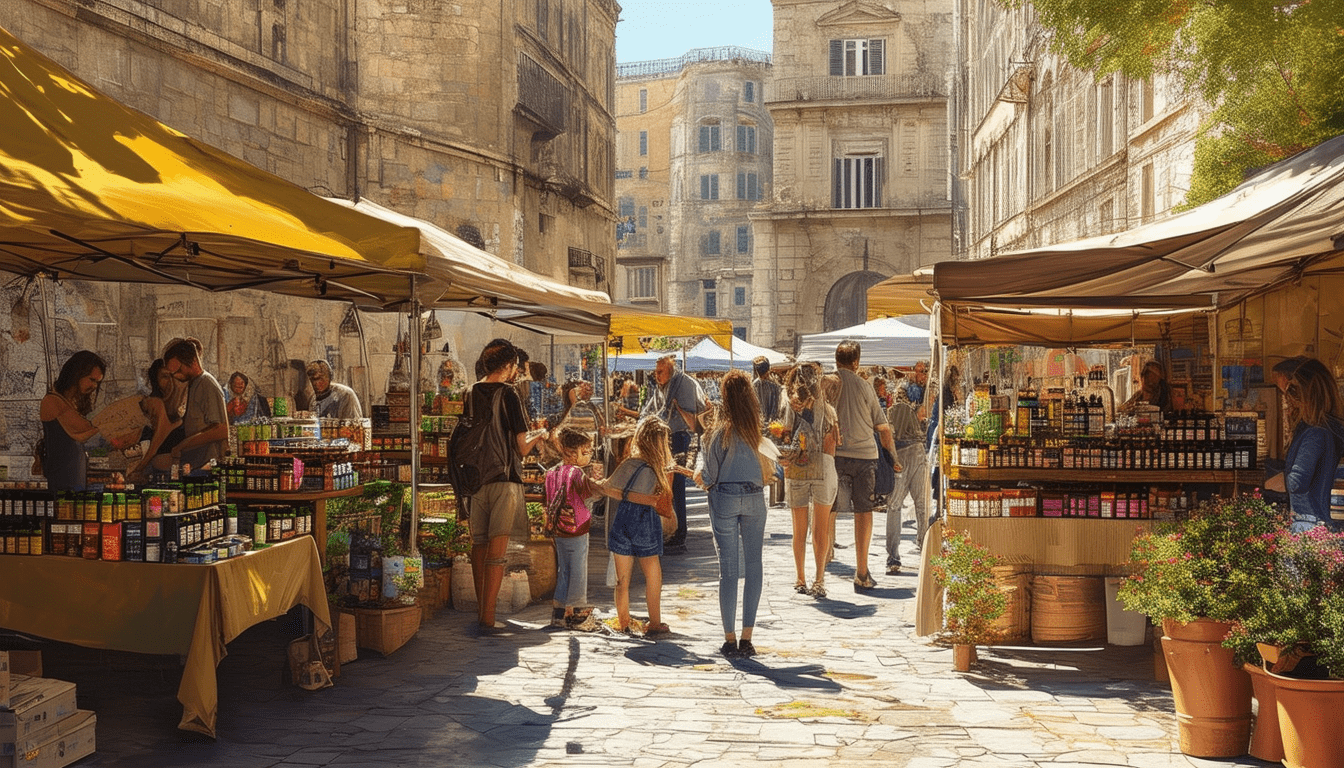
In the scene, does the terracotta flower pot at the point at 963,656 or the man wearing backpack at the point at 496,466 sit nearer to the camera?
the terracotta flower pot at the point at 963,656

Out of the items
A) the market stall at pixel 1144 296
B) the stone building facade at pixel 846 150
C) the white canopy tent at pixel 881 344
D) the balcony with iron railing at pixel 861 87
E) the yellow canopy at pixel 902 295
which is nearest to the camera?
the market stall at pixel 1144 296

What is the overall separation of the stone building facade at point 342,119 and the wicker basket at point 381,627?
22.6ft

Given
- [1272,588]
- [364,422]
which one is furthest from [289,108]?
[1272,588]

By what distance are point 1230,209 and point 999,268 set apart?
1349 millimetres

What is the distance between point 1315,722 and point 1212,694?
624mm

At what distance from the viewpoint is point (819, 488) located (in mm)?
10180

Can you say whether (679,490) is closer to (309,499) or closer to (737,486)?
(737,486)

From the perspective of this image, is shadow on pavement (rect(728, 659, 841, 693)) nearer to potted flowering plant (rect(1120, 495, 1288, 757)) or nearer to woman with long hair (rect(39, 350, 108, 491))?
potted flowering plant (rect(1120, 495, 1288, 757))

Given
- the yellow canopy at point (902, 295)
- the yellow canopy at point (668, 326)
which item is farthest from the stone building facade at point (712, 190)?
the yellow canopy at point (902, 295)

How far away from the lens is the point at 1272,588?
5414mm

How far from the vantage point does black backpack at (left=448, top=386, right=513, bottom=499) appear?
860 centimetres

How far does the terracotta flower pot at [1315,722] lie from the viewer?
16.7ft

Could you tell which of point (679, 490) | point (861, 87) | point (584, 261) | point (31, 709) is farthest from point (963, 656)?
point (861, 87)

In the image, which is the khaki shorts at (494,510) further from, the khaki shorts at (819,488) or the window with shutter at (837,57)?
the window with shutter at (837,57)
